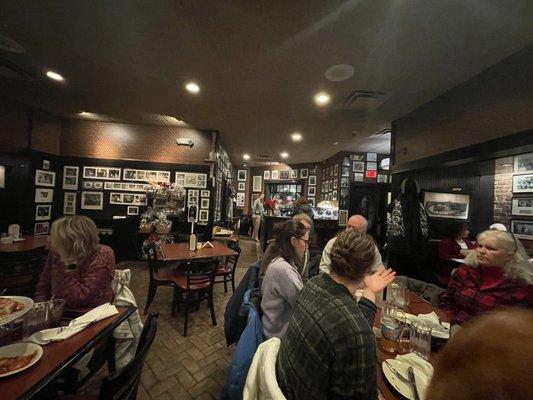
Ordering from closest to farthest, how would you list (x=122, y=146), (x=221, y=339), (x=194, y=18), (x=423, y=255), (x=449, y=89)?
(x=194, y=18) → (x=221, y=339) → (x=449, y=89) → (x=423, y=255) → (x=122, y=146)

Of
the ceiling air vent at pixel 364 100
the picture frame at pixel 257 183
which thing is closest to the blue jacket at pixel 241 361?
the ceiling air vent at pixel 364 100

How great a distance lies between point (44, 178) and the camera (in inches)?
198

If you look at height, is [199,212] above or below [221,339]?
above

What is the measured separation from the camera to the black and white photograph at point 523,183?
4203 millimetres

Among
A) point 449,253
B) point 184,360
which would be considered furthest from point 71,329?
point 449,253

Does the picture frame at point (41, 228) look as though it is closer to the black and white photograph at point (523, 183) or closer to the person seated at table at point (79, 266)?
the person seated at table at point (79, 266)

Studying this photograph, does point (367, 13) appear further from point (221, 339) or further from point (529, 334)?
point (221, 339)

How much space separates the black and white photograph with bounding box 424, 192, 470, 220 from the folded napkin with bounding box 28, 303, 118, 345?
18.2 feet

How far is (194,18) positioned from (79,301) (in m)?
2.62

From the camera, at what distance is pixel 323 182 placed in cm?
901

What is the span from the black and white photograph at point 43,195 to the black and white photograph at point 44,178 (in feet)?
0.44

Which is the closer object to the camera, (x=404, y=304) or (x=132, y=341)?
(x=404, y=304)

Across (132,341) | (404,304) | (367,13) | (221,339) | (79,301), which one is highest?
(367,13)

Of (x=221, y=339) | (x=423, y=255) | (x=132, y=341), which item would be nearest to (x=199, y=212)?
(x=221, y=339)
